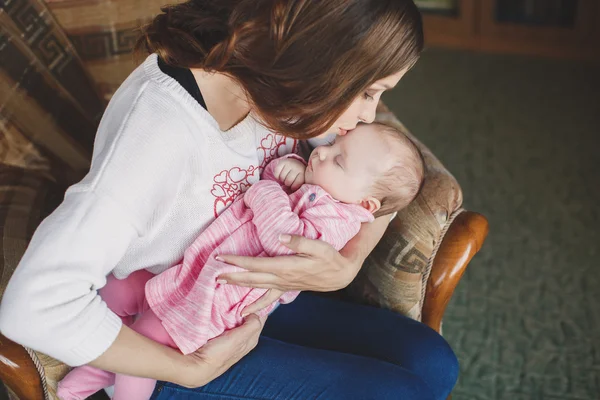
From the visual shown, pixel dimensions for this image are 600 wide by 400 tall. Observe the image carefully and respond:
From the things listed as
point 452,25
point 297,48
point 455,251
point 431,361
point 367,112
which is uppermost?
point 297,48

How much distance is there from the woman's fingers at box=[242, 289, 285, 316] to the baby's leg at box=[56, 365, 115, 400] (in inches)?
9.7

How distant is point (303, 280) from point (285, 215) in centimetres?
12

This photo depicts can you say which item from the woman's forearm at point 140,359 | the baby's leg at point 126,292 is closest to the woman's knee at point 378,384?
the woman's forearm at point 140,359

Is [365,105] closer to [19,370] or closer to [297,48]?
[297,48]

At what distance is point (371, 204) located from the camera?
123cm

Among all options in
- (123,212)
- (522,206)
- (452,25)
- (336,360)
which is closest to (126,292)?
(123,212)

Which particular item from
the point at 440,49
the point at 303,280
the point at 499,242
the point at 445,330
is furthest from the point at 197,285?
the point at 440,49

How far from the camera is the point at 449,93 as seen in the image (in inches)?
122

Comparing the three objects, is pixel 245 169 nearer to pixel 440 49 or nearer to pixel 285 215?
pixel 285 215

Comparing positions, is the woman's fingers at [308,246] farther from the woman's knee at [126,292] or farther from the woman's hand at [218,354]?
the woman's knee at [126,292]

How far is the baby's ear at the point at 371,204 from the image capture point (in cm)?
122

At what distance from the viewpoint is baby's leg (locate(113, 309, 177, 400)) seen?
3.44ft

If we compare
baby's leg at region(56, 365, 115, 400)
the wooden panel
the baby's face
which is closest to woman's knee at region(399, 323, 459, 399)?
the baby's face

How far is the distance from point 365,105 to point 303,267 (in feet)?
0.93
